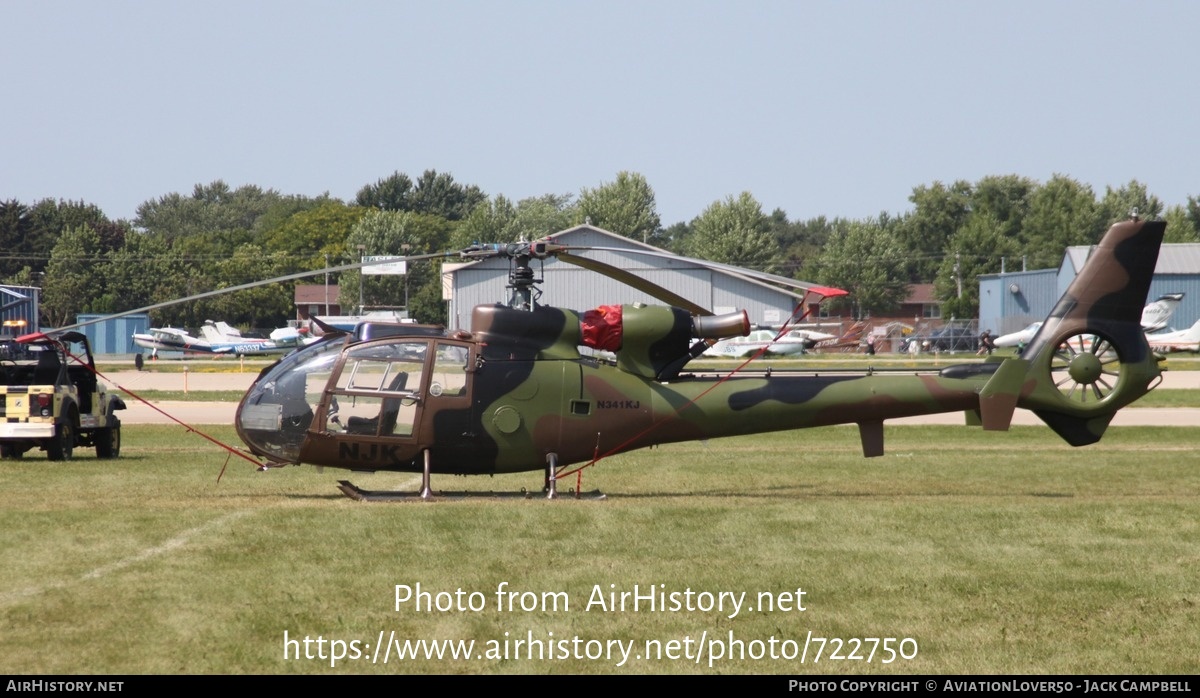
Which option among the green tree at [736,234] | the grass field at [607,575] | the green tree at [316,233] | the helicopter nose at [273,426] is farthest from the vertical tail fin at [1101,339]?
the green tree at [316,233]

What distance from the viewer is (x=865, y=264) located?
431ft

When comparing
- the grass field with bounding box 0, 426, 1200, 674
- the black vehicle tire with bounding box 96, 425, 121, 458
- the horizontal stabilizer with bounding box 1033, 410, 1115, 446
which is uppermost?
the horizontal stabilizer with bounding box 1033, 410, 1115, 446

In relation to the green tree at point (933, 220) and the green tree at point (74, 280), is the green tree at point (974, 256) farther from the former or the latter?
the green tree at point (74, 280)

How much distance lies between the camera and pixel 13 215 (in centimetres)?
12750

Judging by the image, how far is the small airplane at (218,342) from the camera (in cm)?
9050

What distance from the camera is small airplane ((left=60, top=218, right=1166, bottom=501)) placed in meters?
16.7

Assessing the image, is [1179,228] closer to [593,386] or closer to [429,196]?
[429,196]

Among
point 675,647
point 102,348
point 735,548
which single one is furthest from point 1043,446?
point 102,348

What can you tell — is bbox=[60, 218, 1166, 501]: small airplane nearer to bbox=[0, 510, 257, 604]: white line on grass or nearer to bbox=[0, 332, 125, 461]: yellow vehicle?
bbox=[0, 510, 257, 604]: white line on grass

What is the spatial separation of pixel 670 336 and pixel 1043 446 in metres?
13.4

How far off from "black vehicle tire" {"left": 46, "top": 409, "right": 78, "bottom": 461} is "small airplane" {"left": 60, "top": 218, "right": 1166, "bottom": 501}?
299 inches

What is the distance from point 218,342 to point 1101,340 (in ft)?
269

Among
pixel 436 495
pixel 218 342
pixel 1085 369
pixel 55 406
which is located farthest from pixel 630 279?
pixel 218 342

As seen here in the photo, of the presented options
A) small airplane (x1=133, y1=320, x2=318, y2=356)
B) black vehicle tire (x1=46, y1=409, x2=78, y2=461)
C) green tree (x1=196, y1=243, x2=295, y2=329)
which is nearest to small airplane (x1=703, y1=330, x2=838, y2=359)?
small airplane (x1=133, y1=320, x2=318, y2=356)
